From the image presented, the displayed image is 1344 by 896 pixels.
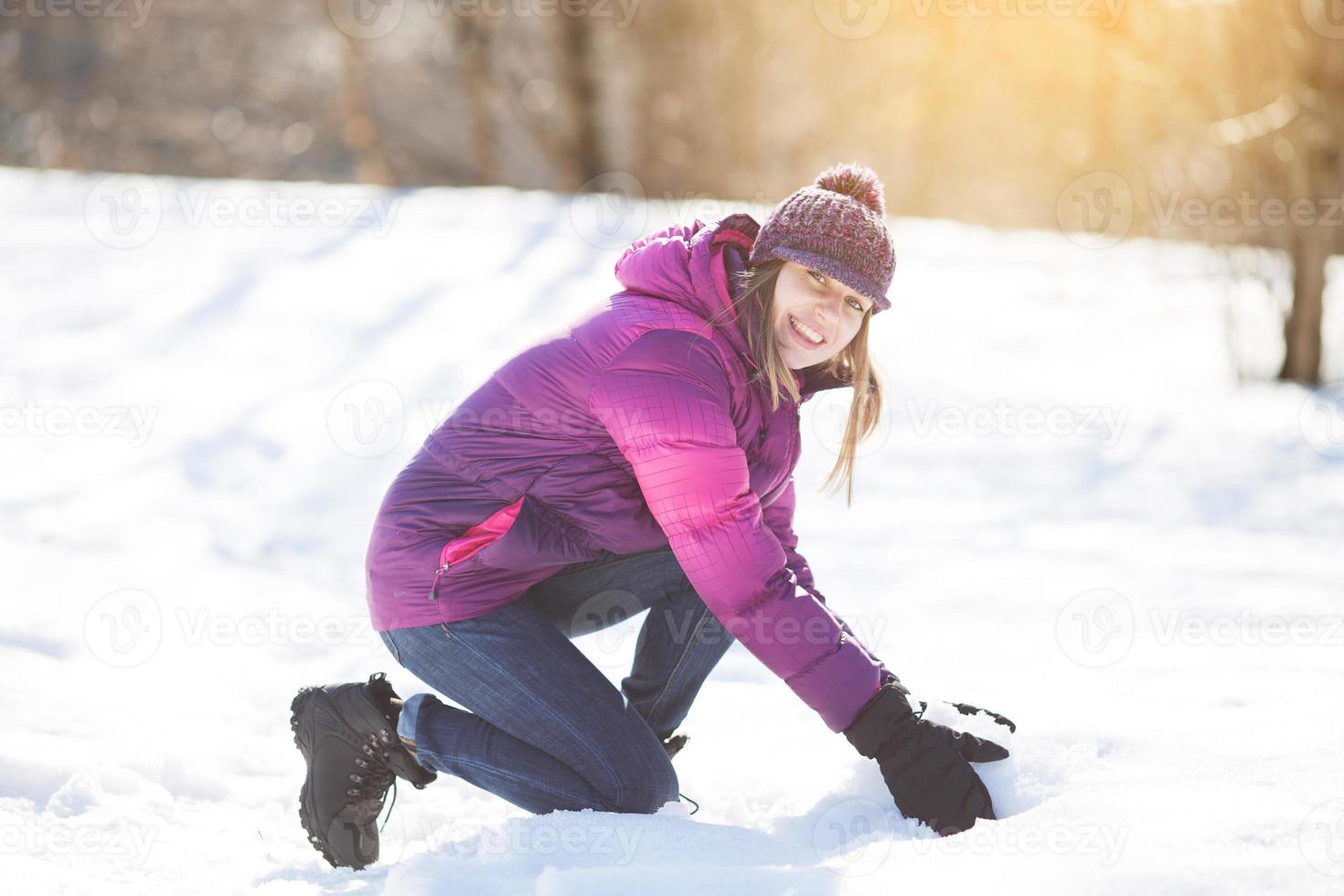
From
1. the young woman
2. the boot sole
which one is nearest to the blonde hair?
the young woman

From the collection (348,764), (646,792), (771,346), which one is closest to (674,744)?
(646,792)

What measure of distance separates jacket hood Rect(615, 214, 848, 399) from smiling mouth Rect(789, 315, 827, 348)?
88 mm

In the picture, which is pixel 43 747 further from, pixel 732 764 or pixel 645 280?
pixel 645 280

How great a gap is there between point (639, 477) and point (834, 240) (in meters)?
0.50

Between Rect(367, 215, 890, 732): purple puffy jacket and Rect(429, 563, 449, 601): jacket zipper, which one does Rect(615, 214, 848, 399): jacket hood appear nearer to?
Rect(367, 215, 890, 732): purple puffy jacket

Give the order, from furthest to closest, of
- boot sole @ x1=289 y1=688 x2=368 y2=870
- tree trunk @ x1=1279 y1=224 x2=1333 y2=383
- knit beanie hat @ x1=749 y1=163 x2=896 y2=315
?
tree trunk @ x1=1279 y1=224 x2=1333 y2=383, boot sole @ x1=289 y1=688 x2=368 y2=870, knit beanie hat @ x1=749 y1=163 x2=896 y2=315

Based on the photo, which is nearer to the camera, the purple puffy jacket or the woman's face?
the purple puffy jacket

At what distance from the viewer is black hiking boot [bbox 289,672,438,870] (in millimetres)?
1993

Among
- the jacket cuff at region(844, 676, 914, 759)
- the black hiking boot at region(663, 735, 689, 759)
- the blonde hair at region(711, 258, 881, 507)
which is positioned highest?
the blonde hair at region(711, 258, 881, 507)

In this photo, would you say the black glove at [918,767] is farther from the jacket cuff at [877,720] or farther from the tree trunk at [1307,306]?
the tree trunk at [1307,306]

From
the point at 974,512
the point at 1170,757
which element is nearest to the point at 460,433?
the point at 1170,757

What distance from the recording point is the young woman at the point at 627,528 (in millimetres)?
1788

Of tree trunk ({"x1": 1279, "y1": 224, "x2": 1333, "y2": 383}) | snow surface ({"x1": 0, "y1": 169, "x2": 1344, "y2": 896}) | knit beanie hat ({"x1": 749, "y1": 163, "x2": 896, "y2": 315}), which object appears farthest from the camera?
tree trunk ({"x1": 1279, "y1": 224, "x2": 1333, "y2": 383})

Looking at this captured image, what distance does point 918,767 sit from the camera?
1774mm
